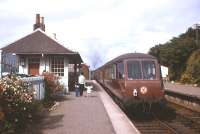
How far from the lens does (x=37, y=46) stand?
33188mm

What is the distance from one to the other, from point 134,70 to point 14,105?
9253 millimetres

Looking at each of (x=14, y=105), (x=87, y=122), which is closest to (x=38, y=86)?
(x=87, y=122)

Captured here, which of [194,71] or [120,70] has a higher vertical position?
[194,71]

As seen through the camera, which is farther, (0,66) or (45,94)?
(45,94)

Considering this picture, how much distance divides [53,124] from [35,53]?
17.8 meters

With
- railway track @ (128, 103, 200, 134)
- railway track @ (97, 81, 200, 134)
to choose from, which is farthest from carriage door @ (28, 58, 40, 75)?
railway track @ (128, 103, 200, 134)

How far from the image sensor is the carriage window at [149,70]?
66.8 feet

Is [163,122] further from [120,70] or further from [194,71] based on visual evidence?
[194,71]

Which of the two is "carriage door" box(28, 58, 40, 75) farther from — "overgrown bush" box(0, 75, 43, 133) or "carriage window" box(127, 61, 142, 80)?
"overgrown bush" box(0, 75, 43, 133)

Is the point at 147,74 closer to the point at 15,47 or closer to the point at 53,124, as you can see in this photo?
the point at 53,124

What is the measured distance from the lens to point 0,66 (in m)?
14.5

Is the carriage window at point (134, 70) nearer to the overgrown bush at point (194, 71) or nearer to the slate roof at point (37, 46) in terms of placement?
the slate roof at point (37, 46)

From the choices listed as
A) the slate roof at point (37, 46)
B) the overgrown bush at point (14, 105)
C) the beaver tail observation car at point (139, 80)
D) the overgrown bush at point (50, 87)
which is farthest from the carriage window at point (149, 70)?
the slate roof at point (37, 46)

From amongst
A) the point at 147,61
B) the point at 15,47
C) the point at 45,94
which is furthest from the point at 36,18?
the point at 147,61
